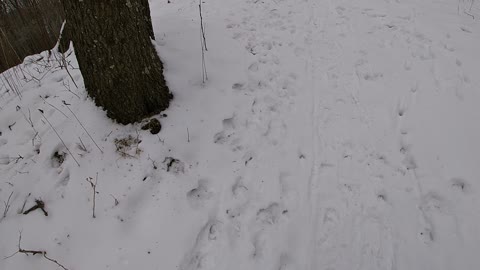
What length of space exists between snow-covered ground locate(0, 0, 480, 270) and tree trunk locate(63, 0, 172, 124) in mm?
162

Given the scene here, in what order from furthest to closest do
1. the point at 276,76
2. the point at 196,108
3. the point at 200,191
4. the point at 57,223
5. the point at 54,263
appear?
the point at 276,76 → the point at 196,108 → the point at 200,191 → the point at 57,223 → the point at 54,263

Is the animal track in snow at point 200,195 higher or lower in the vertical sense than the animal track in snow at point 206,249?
higher

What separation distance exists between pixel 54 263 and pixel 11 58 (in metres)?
3.55

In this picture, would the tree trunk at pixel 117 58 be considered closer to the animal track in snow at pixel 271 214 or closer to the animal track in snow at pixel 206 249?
the animal track in snow at pixel 206 249

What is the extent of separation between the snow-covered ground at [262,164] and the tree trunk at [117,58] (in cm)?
16

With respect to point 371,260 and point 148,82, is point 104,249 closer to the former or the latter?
point 148,82

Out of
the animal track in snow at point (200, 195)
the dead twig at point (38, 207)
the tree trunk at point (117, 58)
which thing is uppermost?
the tree trunk at point (117, 58)

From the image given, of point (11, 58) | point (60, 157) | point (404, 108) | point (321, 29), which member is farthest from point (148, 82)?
point (11, 58)

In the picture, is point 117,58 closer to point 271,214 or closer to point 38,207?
point 38,207

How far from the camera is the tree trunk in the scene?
222cm

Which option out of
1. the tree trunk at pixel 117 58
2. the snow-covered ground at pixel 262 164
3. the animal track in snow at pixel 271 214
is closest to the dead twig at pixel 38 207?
the snow-covered ground at pixel 262 164

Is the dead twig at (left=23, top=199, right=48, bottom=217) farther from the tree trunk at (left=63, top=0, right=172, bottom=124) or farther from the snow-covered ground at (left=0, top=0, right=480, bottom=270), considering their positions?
the tree trunk at (left=63, top=0, right=172, bottom=124)

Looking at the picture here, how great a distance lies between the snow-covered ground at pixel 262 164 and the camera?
6.61ft

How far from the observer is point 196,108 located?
2.79 metres
